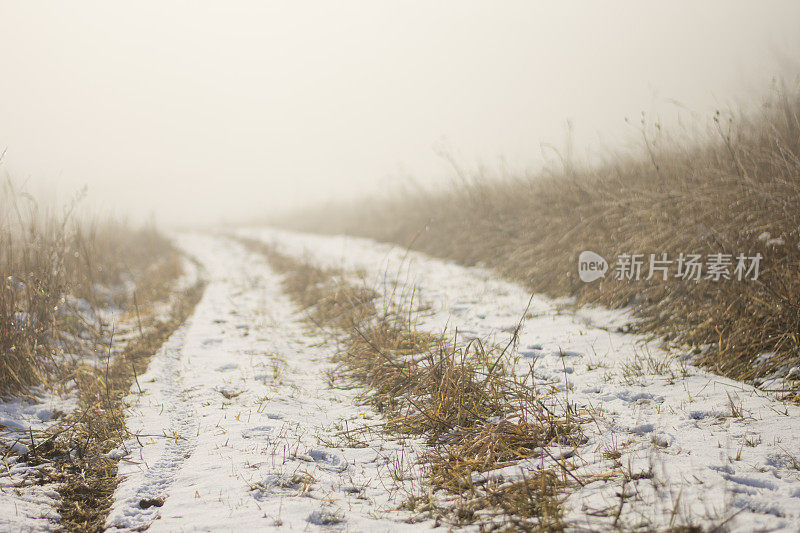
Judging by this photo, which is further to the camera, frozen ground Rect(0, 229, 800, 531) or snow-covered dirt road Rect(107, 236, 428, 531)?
snow-covered dirt road Rect(107, 236, 428, 531)

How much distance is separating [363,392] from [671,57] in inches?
616

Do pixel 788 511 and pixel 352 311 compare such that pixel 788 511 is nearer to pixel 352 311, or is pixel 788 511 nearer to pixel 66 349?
pixel 352 311

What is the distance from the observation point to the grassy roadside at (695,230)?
317 cm

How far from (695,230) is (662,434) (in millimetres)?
2417

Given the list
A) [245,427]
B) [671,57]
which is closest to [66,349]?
[245,427]

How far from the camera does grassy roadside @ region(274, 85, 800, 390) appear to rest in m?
3.17

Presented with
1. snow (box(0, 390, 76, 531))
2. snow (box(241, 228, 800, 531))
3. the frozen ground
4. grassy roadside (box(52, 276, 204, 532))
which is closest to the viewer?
snow (box(241, 228, 800, 531))

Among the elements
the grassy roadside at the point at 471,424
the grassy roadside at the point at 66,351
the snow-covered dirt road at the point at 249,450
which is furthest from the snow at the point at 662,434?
the grassy roadside at the point at 66,351

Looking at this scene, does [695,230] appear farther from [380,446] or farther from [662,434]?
[380,446]

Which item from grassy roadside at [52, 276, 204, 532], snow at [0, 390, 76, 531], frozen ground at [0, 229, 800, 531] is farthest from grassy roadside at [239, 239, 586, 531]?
snow at [0, 390, 76, 531]

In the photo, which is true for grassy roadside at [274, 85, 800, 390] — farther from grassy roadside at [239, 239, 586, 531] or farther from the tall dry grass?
the tall dry grass

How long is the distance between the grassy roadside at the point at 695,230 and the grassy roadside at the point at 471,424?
111cm

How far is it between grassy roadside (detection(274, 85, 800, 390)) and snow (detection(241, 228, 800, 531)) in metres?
0.35

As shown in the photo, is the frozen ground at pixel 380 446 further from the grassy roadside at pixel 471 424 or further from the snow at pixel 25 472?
the grassy roadside at pixel 471 424
